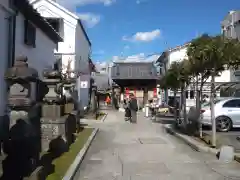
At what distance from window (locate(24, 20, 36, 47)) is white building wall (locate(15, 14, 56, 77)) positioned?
0.60 feet

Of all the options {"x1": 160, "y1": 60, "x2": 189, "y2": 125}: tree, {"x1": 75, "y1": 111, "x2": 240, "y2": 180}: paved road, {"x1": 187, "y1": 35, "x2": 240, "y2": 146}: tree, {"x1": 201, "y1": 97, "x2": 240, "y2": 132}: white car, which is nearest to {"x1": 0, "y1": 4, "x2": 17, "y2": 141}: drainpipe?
{"x1": 75, "y1": 111, "x2": 240, "y2": 180}: paved road

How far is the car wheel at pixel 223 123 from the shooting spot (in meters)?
17.3

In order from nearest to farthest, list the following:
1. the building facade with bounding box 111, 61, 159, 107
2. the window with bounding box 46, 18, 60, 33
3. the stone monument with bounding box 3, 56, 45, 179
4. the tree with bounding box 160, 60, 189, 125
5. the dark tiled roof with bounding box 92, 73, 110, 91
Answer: the stone monument with bounding box 3, 56, 45, 179, the tree with bounding box 160, 60, 189, 125, the window with bounding box 46, 18, 60, 33, the building facade with bounding box 111, 61, 159, 107, the dark tiled roof with bounding box 92, 73, 110, 91

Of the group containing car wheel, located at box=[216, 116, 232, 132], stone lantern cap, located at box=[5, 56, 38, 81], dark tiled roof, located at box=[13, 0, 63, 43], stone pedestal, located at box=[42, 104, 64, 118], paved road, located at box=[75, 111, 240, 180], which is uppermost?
dark tiled roof, located at box=[13, 0, 63, 43]

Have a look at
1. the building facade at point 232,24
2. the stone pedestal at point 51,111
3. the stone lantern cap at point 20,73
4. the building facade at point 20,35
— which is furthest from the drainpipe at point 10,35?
the building facade at point 232,24

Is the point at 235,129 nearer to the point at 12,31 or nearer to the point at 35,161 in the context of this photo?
the point at 12,31

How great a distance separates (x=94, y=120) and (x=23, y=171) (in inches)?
654

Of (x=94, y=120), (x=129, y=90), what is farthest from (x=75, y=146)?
(x=129, y=90)

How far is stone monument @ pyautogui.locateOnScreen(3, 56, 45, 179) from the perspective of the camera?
7.00 metres

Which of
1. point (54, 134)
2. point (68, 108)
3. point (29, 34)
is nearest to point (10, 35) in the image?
point (29, 34)

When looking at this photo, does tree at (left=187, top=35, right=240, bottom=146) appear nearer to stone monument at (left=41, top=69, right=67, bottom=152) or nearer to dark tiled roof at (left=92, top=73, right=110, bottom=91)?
stone monument at (left=41, top=69, right=67, bottom=152)

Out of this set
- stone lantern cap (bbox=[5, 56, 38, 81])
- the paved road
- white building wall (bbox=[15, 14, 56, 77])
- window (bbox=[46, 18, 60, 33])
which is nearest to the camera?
stone lantern cap (bbox=[5, 56, 38, 81])

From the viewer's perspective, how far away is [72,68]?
27.9 metres

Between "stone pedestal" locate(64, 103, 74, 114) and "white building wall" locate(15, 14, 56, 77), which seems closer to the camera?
"stone pedestal" locate(64, 103, 74, 114)
